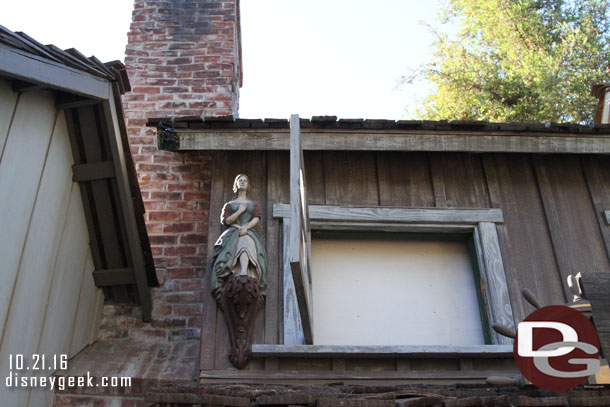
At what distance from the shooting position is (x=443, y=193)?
209 inches

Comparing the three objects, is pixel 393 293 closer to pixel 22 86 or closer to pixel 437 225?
pixel 437 225

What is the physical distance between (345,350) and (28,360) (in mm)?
2021

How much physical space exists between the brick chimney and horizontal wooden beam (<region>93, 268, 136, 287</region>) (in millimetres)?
265

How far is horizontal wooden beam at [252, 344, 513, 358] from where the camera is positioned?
4324 mm

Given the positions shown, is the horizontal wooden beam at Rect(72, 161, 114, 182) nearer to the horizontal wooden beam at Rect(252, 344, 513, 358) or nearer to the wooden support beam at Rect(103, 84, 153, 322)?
Answer: the wooden support beam at Rect(103, 84, 153, 322)

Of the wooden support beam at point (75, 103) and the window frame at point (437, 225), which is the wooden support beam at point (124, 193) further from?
the window frame at point (437, 225)

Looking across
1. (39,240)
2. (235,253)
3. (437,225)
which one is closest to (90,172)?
(39,240)

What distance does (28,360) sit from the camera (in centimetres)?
416

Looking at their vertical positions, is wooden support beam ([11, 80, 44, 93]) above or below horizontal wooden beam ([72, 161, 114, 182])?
above

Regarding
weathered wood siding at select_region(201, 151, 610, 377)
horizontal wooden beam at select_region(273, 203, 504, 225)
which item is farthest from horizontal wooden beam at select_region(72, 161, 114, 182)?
horizontal wooden beam at select_region(273, 203, 504, 225)

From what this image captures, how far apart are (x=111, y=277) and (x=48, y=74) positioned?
5.49 feet

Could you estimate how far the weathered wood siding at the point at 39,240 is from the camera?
4.03 m

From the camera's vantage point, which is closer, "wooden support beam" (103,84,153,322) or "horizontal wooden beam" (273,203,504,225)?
"wooden support beam" (103,84,153,322)

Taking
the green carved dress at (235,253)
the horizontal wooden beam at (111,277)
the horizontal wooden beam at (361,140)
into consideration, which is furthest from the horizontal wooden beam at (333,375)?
the horizontal wooden beam at (361,140)
